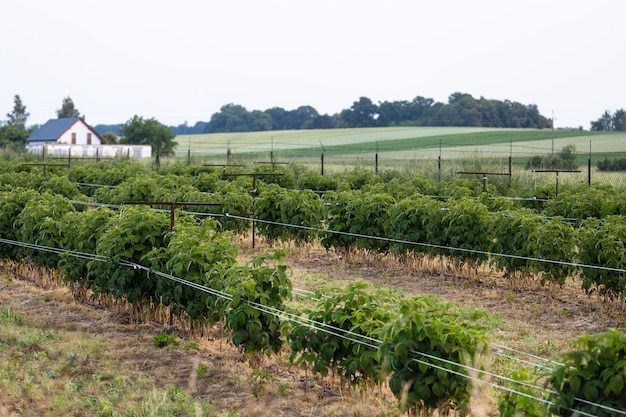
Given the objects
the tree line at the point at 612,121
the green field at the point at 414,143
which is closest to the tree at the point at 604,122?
the tree line at the point at 612,121

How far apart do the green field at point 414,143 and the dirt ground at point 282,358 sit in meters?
34.8

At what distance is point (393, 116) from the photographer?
327 feet

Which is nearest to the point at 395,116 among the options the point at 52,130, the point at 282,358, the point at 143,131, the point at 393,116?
the point at 393,116

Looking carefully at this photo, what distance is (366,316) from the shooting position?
6953 mm

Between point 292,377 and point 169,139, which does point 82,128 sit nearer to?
point 169,139

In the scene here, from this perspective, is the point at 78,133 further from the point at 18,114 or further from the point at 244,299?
the point at 244,299

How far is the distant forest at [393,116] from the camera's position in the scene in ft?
284

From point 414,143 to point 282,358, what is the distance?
58237mm

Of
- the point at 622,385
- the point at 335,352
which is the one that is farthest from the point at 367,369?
the point at 622,385

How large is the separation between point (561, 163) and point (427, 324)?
31.2 m

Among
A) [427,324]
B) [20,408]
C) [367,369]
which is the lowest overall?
[20,408]

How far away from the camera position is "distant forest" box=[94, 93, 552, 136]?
284ft

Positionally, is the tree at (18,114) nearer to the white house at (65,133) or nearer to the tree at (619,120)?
the white house at (65,133)

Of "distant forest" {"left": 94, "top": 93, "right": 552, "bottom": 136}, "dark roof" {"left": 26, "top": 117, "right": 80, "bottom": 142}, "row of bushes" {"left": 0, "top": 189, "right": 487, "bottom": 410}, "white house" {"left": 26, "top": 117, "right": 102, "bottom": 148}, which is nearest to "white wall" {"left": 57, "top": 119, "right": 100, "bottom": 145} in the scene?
"white house" {"left": 26, "top": 117, "right": 102, "bottom": 148}
